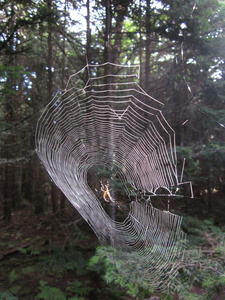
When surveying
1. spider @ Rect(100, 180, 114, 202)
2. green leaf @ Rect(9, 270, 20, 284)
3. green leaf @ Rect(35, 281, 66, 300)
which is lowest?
green leaf @ Rect(9, 270, 20, 284)

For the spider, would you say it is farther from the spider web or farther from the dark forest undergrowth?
the dark forest undergrowth

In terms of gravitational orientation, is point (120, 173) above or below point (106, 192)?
above

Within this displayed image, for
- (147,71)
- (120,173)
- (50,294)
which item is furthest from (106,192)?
(147,71)

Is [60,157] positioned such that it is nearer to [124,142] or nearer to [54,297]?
[124,142]

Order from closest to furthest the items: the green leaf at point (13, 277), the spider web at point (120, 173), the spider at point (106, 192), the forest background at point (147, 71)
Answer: the spider web at point (120, 173) < the spider at point (106, 192) < the forest background at point (147, 71) < the green leaf at point (13, 277)

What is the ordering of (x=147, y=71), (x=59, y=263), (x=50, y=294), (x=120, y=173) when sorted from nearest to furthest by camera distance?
(x=120, y=173) → (x=50, y=294) → (x=59, y=263) → (x=147, y=71)

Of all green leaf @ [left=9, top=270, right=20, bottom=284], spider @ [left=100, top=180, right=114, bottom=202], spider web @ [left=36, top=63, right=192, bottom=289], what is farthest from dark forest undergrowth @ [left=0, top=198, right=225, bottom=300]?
spider @ [left=100, top=180, right=114, bottom=202]

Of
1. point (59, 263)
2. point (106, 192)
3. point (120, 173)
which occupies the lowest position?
point (59, 263)

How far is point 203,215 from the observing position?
938 cm

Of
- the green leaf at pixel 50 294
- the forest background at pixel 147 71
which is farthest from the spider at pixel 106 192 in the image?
the green leaf at pixel 50 294

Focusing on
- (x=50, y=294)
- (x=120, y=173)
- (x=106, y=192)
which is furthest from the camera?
Answer: (x=50, y=294)

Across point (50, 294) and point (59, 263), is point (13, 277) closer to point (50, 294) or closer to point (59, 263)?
point (59, 263)

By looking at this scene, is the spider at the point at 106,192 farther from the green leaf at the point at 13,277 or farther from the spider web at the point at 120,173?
the green leaf at the point at 13,277

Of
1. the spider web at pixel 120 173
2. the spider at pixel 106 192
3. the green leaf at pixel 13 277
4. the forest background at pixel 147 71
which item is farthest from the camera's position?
the green leaf at pixel 13 277
